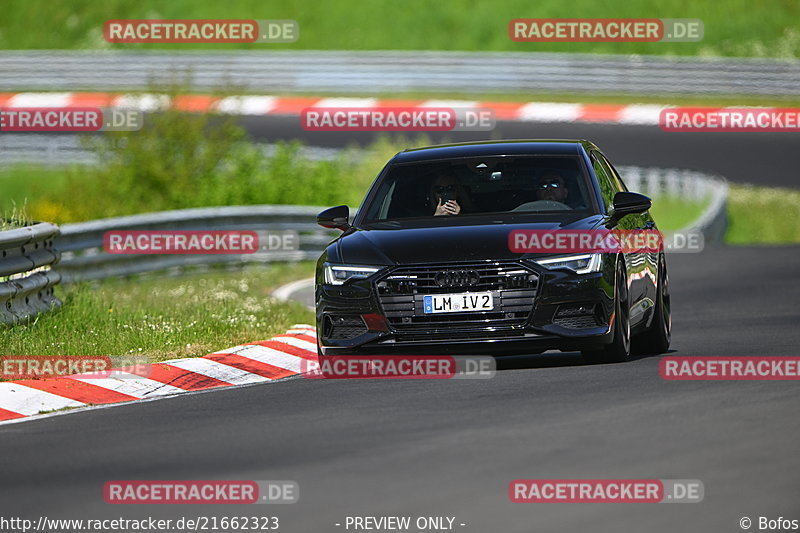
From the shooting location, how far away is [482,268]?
10.9 m

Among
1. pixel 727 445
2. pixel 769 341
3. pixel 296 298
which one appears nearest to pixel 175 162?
pixel 296 298

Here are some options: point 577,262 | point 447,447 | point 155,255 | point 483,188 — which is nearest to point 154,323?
point 483,188

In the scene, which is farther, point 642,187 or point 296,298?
point 642,187

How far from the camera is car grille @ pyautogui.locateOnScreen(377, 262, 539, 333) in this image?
1086cm

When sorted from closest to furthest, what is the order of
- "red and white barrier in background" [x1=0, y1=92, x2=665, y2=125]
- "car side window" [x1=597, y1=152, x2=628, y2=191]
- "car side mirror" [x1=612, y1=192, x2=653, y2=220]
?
"car side mirror" [x1=612, y1=192, x2=653, y2=220] < "car side window" [x1=597, y1=152, x2=628, y2=191] < "red and white barrier in background" [x1=0, y1=92, x2=665, y2=125]

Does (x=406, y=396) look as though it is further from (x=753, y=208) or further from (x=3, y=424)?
(x=753, y=208)

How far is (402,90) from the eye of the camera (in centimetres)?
4159

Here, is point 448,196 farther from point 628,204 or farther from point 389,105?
point 389,105

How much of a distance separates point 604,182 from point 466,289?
215 cm

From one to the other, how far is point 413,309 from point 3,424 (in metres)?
2.67

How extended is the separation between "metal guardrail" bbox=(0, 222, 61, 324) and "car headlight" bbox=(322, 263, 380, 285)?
2.84 meters

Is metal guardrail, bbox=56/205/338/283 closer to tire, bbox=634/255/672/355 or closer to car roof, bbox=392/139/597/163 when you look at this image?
car roof, bbox=392/139/597/163

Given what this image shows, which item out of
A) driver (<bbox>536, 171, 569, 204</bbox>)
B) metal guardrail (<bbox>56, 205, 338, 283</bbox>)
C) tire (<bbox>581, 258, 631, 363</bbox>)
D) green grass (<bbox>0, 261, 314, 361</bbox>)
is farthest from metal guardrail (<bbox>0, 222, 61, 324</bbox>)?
tire (<bbox>581, 258, 631, 363</bbox>)

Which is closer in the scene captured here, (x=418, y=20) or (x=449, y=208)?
(x=449, y=208)
